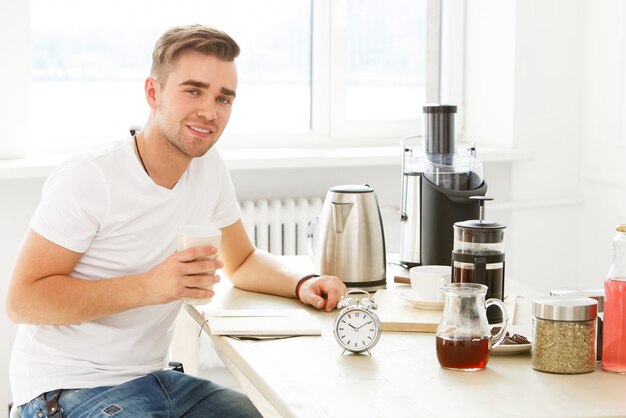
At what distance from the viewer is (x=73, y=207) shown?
76.6 inches

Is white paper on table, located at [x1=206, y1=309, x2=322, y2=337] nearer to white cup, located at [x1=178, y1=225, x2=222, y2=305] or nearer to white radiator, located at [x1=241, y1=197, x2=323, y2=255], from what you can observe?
white cup, located at [x1=178, y1=225, x2=222, y2=305]

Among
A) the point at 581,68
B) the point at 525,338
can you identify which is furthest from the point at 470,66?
the point at 525,338

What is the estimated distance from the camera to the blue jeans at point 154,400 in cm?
190

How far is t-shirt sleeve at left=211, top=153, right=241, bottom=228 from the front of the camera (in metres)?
2.34

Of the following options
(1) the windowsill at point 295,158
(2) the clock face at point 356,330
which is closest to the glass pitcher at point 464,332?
(2) the clock face at point 356,330

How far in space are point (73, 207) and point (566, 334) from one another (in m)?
1.01

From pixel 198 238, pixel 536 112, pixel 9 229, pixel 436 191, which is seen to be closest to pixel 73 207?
pixel 198 238

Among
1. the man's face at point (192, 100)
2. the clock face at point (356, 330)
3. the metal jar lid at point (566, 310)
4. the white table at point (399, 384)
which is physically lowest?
the white table at point (399, 384)

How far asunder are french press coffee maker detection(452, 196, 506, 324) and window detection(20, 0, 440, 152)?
6.72 ft

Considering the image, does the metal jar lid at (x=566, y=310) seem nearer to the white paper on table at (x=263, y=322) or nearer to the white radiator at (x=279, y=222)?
the white paper on table at (x=263, y=322)

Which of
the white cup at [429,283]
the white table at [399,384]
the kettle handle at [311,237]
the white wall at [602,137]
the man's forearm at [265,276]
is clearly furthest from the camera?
the white wall at [602,137]

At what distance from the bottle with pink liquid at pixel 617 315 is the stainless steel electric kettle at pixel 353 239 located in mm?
718

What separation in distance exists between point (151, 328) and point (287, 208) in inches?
63.4

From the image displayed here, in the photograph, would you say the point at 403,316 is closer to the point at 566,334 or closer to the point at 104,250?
the point at 566,334
